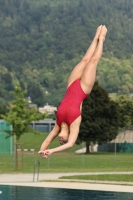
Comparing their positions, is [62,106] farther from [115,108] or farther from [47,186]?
[115,108]

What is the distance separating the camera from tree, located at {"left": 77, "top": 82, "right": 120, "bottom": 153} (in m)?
67.2

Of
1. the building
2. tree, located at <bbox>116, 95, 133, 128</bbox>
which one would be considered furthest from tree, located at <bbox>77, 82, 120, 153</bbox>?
the building

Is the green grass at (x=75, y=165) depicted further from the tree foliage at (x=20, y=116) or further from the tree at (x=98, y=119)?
the tree at (x=98, y=119)

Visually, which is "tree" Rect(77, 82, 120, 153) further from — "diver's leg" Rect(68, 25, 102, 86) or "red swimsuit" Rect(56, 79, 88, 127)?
"red swimsuit" Rect(56, 79, 88, 127)

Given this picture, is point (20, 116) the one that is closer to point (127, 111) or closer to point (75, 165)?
point (75, 165)

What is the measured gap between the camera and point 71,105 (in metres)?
15.0

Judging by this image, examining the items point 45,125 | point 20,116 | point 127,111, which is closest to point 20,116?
point 20,116

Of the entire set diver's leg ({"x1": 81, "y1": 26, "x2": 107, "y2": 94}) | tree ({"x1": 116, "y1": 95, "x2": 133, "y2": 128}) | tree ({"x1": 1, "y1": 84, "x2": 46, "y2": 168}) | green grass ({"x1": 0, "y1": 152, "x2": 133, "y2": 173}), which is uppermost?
tree ({"x1": 116, "y1": 95, "x2": 133, "y2": 128})

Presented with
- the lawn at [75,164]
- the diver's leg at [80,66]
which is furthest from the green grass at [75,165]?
the diver's leg at [80,66]

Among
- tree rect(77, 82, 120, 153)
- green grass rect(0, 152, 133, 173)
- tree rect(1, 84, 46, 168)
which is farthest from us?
tree rect(77, 82, 120, 153)

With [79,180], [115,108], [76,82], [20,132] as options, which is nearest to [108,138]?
[115,108]

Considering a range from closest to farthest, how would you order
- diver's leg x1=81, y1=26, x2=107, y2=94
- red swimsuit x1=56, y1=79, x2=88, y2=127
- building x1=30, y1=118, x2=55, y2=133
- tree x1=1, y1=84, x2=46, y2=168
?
red swimsuit x1=56, y1=79, x2=88, y2=127
diver's leg x1=81, y1=26, x2=107, y2=94
tree x1=1, y1=84, x2=46, y2=168
building x1=30, y1=118, x2=55, y2=133

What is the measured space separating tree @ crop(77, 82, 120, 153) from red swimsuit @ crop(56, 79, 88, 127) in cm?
5164

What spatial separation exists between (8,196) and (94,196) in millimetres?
2720
